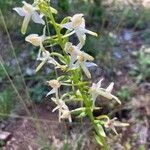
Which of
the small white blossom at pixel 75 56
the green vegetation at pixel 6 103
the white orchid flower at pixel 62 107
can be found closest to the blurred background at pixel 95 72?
the green vegetation at pixel 6 103

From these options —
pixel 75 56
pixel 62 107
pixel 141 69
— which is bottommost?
pixel 141 69

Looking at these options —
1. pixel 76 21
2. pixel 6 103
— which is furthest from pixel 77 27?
pixel 6 103

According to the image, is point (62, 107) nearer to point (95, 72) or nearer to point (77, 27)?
point (77, 27)

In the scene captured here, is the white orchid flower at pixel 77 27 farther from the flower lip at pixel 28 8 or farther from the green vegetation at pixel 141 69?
the green vegetation at pixel 141 69

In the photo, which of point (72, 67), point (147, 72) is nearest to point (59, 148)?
point (147, 72)

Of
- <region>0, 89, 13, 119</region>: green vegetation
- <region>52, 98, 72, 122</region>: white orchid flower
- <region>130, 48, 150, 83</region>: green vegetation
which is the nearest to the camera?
<region>52, 98, 72, 122</region>: white orchid flower

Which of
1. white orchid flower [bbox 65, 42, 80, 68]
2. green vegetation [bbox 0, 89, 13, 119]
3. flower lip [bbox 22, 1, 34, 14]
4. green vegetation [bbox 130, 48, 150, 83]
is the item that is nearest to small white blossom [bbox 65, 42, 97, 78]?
white orchid flower [bbox 65, 42, 80, 68]

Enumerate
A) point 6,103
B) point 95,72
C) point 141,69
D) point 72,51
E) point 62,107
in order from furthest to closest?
point 141,69
point 95,72
point 6,103
point 62,107
point 72,51

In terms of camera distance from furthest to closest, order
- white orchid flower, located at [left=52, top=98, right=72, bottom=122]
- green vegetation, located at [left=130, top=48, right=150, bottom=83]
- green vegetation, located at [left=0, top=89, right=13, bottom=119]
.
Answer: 1. green vegetation, located at [left=130, top=48, right=150, bottom=83]
2. green vegetation, located at [left=0, top=89, right=13, bottom=119]
3. white orchid flower, located at [left=52, top=98, right=72, bottom=122]

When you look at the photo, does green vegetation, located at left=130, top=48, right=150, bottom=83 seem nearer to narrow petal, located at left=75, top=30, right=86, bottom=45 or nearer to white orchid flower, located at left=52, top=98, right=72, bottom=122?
white orchid flower, located at left=52, top=98, right=72, bottom=122
